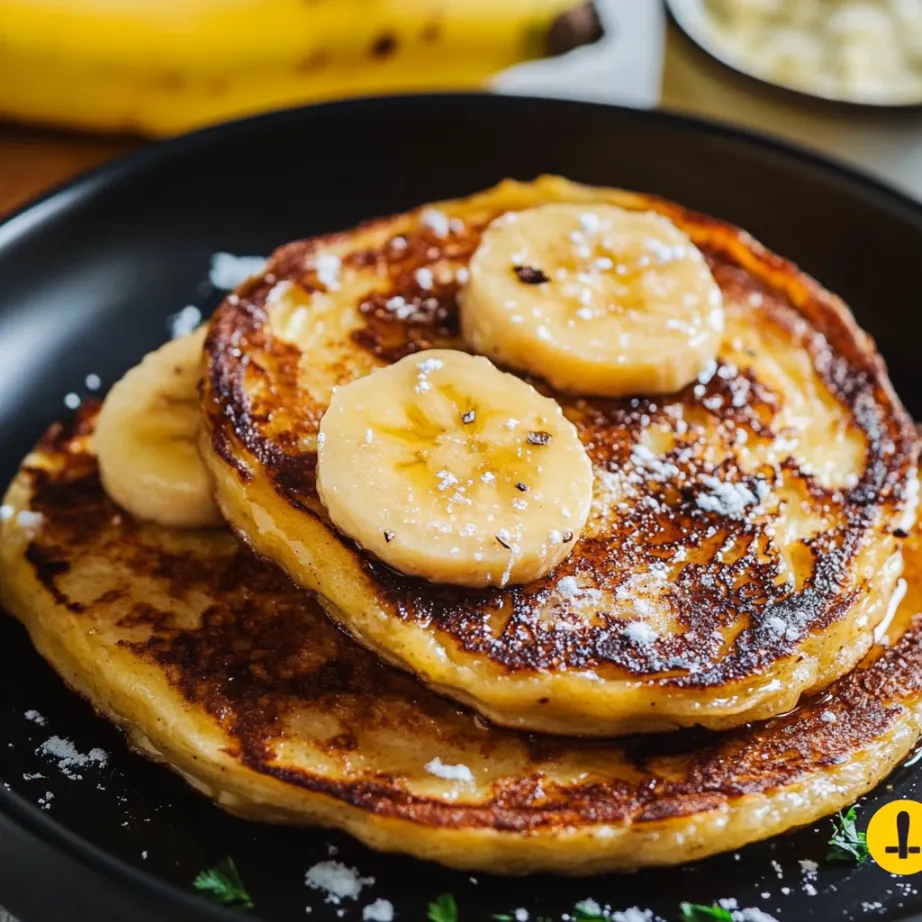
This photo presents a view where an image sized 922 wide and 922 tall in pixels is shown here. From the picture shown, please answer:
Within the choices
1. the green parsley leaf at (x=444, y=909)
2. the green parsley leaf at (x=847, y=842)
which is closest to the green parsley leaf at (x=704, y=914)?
the green parsley leaf at (x=847, y=842)

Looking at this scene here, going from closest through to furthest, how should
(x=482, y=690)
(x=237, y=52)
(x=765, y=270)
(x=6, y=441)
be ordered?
(x=482, y=690), (x=6, y=441), (x=765, y=270), (x=237, y=52)

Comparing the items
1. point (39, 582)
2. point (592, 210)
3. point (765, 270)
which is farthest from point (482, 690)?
point (765, 270)

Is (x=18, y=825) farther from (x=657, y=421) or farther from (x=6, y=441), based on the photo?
(x=657, y=421)

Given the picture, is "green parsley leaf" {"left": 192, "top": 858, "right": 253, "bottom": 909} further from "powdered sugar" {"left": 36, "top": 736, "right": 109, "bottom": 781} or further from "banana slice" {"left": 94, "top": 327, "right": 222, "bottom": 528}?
"banana slice" {"left": 94, "top": 327, "right": 222, "bottom": 528}

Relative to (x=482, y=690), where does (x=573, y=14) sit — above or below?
above

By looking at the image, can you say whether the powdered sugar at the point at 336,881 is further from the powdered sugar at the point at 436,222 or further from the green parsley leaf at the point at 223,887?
the powdered sugar at the point at 436,222

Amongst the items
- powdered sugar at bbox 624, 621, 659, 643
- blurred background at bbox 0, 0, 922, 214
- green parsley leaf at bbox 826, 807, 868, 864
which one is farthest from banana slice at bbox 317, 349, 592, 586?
blurred background at bbox 0, 0, 922, 214
